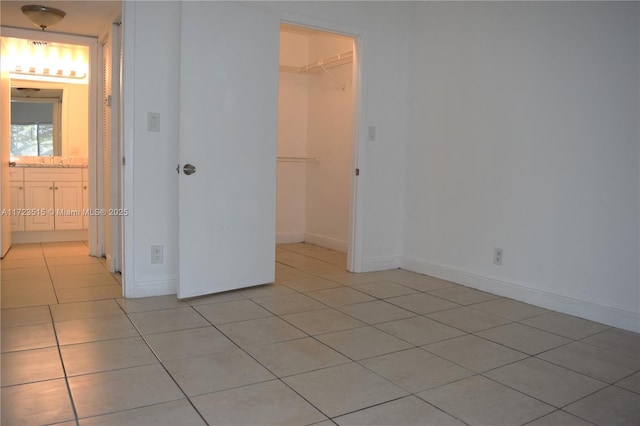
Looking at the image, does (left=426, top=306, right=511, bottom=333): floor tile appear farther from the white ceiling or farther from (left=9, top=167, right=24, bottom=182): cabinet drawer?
(left=9, top=167, right=24, bottom=182): cabinet drawer

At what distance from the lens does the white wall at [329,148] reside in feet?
16.5

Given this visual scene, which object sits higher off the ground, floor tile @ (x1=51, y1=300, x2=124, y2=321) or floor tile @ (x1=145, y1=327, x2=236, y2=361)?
floor tile @ (x1=51, y1=300, x2=124, y2=321)

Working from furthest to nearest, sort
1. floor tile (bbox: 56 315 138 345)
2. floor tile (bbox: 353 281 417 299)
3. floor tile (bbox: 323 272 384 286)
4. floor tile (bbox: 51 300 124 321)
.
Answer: floor tile (bbox: 323 272 384 286)
floor tile (bbox: 353 281 417 299)
floor tile (bbox: 51 300 124 321)
floor tile (bbox: 56 315 138 345)

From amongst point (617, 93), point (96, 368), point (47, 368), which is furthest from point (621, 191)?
point (47, 368)

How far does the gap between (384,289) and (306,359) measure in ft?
4.82

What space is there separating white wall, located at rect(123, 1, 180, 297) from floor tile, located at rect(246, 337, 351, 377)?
123 centimetres

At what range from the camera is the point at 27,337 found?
7.86ft

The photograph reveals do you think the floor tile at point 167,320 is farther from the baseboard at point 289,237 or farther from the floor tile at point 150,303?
the baseboard at point 289,237

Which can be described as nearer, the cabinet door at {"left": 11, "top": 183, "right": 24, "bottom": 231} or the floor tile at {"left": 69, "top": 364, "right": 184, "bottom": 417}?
the floor tile at {"left": 69, "top": 364, "right": 184, "bottom": 417}

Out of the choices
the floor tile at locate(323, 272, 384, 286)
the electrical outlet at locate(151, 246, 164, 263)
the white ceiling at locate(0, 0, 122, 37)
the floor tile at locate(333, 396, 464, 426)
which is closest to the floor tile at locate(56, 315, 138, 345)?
the electrical outlet at locate(151, 246, 164, 263)

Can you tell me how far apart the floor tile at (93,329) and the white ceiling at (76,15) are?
2203 mm

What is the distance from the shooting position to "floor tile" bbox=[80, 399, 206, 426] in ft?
5.28

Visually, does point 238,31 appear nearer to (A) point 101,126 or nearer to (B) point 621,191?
(A) point 101,126

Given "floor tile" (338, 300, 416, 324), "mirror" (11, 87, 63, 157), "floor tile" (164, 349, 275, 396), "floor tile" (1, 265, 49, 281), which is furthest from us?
"mirror" (11, 87, 63, 157)
